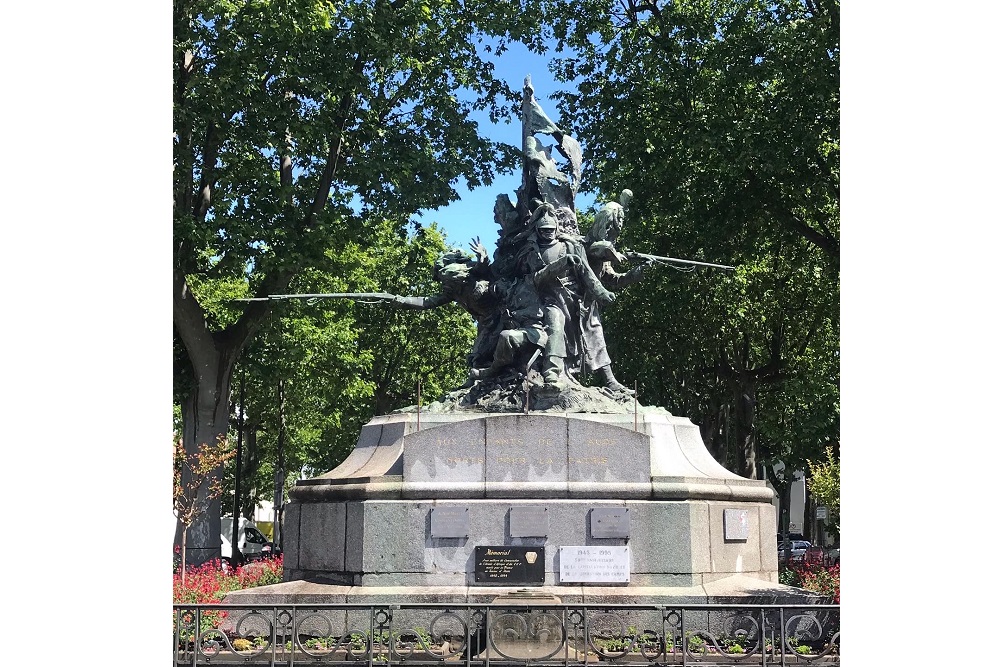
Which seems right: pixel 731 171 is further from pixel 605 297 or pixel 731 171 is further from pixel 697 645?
pixel 697 645

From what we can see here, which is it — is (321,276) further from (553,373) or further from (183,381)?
(553,373)

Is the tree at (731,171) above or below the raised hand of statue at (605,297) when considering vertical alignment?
above

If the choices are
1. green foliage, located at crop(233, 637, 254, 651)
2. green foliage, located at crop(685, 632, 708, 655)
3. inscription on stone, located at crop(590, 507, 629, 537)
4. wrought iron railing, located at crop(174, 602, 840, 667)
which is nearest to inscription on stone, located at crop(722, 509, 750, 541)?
inscription on stone, located at crop(590, 507, 629, 537)

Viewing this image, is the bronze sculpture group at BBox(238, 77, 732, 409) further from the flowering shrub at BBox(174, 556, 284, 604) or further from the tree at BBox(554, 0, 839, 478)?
the tree at BBox(554, 0, 839, 478)

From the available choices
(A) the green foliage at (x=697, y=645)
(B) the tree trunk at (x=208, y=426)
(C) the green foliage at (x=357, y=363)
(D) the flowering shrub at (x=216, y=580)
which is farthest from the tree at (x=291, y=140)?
(A) the green foliage at (x=697, y=645)

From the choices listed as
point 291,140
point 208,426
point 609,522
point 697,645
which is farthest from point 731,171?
point 697,645

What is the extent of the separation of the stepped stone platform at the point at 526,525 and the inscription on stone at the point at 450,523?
0.04ft

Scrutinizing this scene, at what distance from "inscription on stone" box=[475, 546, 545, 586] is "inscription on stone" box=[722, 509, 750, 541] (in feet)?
7.90

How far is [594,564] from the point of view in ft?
44.1

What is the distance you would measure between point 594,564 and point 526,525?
2.90ft

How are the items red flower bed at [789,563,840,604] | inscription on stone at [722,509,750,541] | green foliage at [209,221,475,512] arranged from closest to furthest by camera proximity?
1. inscription on stone at [722,509,750,541]
2. red flower bed at [789,563,840,604]
3. green foliage at [209,221,475,512]

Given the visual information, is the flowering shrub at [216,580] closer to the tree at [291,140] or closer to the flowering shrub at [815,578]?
the tree at [291,140]

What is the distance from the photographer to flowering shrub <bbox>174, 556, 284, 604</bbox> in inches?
603

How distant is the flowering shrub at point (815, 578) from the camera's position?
1609 cm
